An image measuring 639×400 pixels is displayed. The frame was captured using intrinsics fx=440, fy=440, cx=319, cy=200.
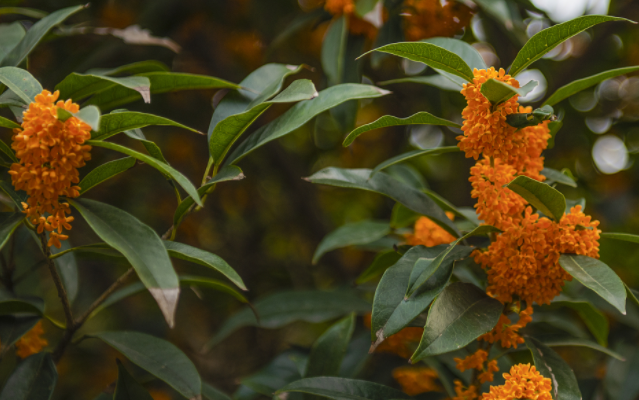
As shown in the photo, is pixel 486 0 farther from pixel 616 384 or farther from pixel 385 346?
pixel 616 384

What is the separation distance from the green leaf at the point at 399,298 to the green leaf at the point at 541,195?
6.5 inches

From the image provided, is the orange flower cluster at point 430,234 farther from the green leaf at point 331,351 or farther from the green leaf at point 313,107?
the green leaf at point 313,107

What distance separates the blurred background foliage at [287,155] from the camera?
4.92 feet

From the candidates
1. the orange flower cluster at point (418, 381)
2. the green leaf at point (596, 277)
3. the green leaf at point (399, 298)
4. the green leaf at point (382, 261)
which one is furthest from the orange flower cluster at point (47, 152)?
the orange flower cluster at point (418, 381)

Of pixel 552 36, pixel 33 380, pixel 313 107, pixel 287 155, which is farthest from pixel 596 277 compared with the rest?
pixel 287 155

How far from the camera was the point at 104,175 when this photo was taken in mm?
762

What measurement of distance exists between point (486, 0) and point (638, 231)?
5.57 ft

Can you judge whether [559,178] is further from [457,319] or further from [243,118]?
[243,118]

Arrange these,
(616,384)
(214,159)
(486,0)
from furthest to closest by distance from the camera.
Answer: (616,384) < (486,0) < (214,159)

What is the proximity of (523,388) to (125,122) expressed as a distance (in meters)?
0.74

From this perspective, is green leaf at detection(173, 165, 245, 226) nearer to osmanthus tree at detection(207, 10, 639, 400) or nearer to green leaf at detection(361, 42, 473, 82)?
osmanthus tree at detection(207, 10, 639, 400)

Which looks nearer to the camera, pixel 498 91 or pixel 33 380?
pixel 498 91

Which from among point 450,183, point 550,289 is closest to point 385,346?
point 550,289

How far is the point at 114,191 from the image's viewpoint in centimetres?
223
